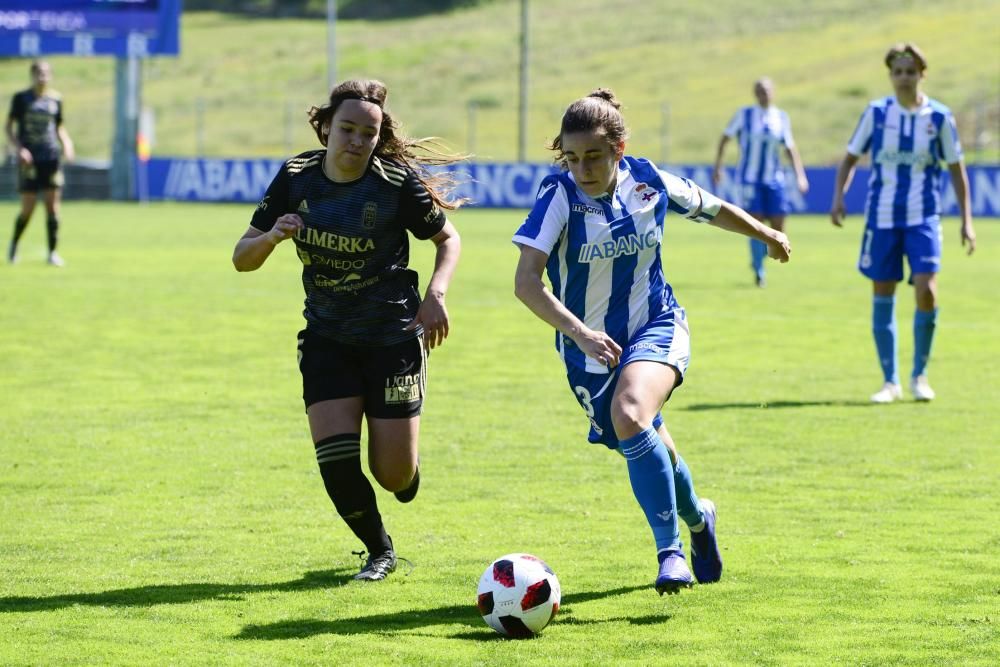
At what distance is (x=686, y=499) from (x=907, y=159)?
5192 millimetres

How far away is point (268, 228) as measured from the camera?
6133 mm

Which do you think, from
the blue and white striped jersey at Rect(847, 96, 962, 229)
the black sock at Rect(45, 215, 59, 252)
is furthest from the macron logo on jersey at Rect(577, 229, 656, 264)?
the black sock at Rect(45, 215, 59, 252)

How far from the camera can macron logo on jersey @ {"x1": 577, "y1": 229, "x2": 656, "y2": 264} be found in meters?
5.84

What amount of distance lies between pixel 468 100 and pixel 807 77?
553 inches

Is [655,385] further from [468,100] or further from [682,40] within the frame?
[682,40]

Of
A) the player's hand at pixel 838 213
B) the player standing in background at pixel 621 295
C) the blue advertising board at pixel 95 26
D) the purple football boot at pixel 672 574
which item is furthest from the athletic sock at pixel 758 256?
the blue advertising board at pixel 95 26

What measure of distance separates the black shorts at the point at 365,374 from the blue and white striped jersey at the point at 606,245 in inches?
26.1

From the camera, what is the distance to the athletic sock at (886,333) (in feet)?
34.9

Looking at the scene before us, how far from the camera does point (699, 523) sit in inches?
237

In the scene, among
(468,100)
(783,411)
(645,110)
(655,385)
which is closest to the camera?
(655,385)

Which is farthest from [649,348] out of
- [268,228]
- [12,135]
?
[12,135]

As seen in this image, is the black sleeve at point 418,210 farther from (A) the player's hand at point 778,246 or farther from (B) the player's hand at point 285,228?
(A) the player's hand at point 778,246

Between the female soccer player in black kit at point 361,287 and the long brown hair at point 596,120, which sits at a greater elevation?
the long brown hair at point 596,120

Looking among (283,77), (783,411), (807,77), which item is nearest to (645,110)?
(807,77)
